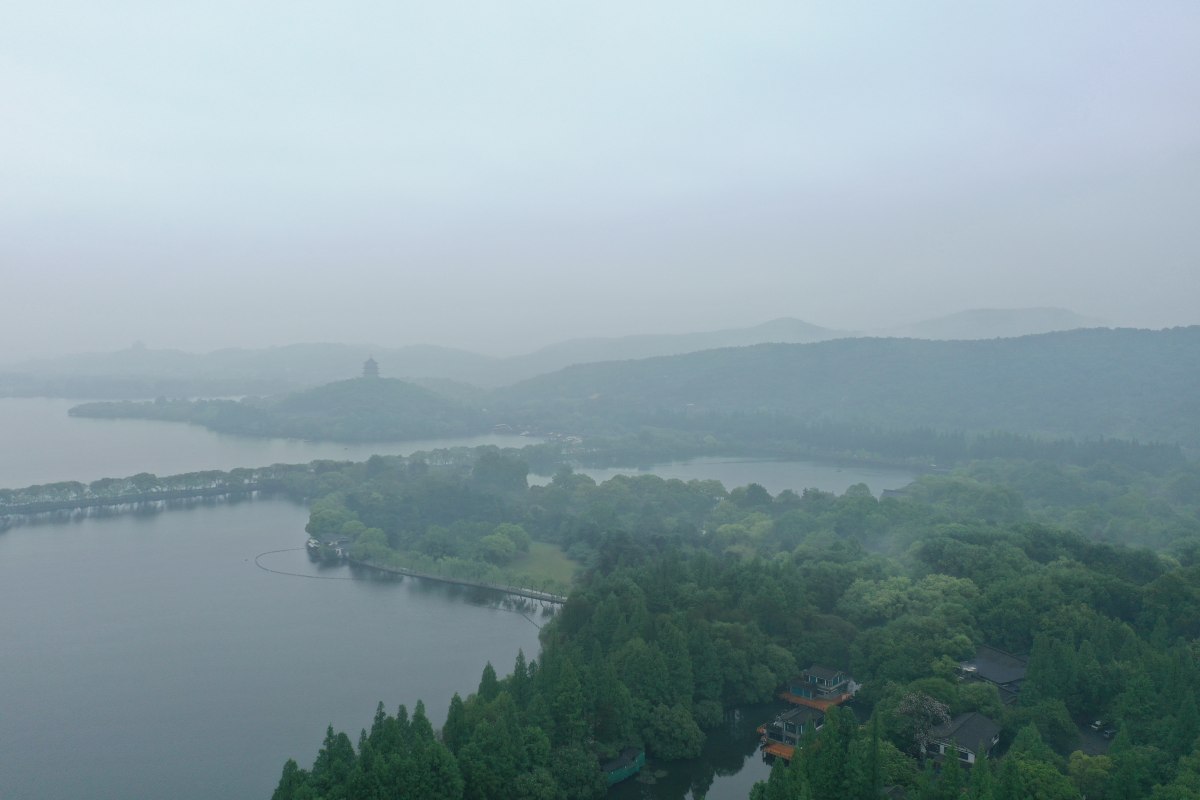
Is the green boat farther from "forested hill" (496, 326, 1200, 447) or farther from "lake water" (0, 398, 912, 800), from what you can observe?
"forested hill" (496, 326, 1200, 447)

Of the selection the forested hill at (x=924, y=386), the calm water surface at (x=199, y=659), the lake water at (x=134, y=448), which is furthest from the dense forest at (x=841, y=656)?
the forested hill at (x=924, y=386)

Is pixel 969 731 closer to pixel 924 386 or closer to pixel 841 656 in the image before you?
pixel 841 656

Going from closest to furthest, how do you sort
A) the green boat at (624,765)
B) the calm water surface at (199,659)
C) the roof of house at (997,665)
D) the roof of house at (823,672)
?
the green boat at (624,765) → the calm water surface at (199,659) → the roof of house at (997,665) → the roof of house at (823,672)

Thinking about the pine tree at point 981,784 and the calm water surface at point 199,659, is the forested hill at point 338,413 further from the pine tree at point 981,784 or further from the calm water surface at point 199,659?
the pine tree at point 981,784

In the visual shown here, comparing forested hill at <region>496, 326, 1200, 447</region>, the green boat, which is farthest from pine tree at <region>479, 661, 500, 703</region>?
forested hill at <region>496, 326, 1200, 447</region>

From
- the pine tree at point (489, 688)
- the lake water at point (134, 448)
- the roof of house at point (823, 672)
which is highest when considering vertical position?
the lake water at point (134, 448)

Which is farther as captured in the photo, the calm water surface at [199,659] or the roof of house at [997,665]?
the roof of house at [997,665]

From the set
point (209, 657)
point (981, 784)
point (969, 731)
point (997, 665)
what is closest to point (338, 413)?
point (209, 657)
